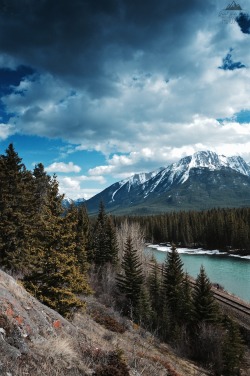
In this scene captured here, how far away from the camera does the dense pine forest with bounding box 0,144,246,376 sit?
20422 millimetres

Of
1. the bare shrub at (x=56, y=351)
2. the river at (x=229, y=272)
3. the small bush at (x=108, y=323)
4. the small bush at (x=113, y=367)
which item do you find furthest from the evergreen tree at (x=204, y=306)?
the bare shrub at (x=56, y=351)

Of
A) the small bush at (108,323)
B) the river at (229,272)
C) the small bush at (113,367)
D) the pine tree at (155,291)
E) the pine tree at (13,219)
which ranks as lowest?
the river at (229,272)

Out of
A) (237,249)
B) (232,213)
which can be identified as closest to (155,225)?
(232,213)

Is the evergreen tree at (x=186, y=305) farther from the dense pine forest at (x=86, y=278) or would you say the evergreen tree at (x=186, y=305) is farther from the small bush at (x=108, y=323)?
the small bush at (x=108, y=323)

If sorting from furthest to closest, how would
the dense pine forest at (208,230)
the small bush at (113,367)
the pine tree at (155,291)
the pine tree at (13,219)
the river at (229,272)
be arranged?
the dense pine forest at (208,230)
the river at (229,272)
the pine tree at (155,291)
the pine tree at (13,219)
the small bush at (113,367)

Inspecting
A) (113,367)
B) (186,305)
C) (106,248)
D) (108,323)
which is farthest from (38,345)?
(106,248)

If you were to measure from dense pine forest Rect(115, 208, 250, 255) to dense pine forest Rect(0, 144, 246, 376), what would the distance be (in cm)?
6107

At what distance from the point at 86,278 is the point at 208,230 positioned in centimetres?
9680

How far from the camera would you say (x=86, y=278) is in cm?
4181

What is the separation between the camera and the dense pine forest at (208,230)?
113188 millimetres

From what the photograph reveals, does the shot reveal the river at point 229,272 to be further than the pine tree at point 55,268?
Yes

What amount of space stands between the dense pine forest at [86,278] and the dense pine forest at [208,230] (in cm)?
6107

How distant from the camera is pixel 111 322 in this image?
2419 centimetres

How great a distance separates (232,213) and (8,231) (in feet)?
372
